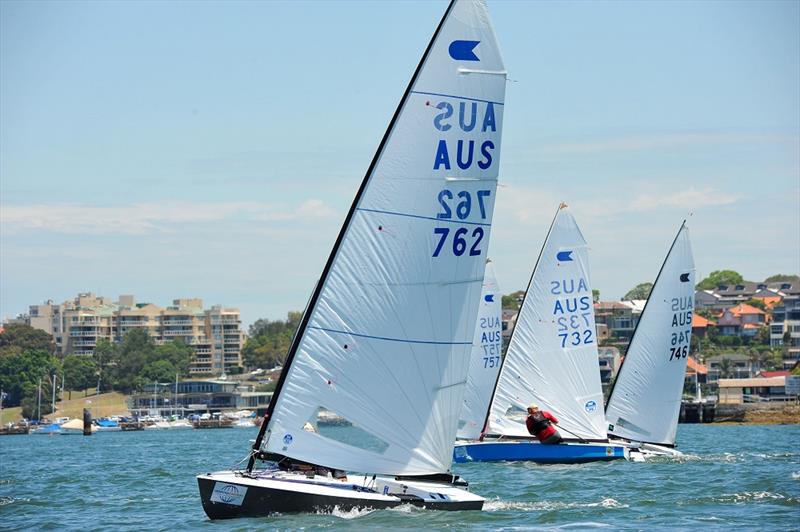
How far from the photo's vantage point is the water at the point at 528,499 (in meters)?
19.4

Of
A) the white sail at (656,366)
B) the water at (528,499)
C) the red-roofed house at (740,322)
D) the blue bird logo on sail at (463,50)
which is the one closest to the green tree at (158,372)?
the red-roofed house at (740,322)

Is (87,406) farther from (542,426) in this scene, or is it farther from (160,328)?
(542,426)

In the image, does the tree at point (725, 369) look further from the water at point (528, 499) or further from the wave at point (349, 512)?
the wave at point (349, 512)

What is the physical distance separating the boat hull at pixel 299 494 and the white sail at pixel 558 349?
15.1m

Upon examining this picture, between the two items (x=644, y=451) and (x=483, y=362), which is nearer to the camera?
(x=644, y=451)

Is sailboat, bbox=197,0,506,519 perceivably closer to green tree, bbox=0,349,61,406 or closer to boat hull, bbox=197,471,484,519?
boat hull, bbox=197,471,484,519

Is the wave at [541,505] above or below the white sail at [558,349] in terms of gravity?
below

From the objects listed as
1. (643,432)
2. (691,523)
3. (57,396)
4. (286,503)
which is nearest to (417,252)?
(286,503)

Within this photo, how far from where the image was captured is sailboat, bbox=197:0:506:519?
19.3 metres

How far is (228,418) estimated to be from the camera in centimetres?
12412

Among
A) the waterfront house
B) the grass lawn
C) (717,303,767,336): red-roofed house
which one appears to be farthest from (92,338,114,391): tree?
the waterfront house

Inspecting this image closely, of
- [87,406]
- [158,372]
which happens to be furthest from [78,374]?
[87,406]

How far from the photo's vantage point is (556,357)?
34.7m

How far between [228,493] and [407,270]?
427 cm
